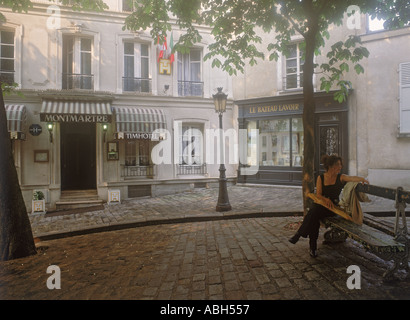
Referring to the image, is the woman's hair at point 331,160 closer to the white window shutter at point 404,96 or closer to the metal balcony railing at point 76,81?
the white window shutter at point 404,96

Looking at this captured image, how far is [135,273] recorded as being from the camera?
3.81 meters

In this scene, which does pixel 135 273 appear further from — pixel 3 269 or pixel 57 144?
pixel 57 144

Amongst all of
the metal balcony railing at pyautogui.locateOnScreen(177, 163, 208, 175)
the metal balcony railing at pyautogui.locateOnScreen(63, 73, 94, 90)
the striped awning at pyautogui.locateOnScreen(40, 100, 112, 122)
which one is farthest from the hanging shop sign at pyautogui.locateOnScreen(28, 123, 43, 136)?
the metal balcony railing at pyautogui.locateOnScreen(177, 163, 208, 175)

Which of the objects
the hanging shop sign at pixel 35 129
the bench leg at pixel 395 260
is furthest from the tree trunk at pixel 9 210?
the hanging shop sign at pixel 35 129

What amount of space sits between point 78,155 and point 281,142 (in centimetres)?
926

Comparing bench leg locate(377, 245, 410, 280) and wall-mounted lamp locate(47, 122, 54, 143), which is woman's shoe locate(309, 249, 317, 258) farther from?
wall-mounted lamp locate(47, 122, 54, 143)

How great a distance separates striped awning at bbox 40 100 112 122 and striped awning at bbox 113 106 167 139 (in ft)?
1.67

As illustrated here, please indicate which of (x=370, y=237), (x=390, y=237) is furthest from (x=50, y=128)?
(x=390, y=237)

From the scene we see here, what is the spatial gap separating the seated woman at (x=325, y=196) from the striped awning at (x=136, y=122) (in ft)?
26.2

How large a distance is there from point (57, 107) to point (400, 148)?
43.0 feet

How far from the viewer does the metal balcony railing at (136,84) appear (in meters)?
11.8

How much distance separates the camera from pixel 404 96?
10.2 metres

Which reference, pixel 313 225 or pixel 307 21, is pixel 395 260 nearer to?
pixel 313 225
